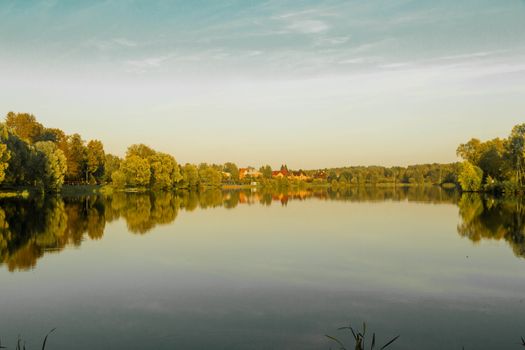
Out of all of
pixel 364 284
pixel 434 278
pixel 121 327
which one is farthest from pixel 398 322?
pixel 121 327

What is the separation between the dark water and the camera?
31.3ft

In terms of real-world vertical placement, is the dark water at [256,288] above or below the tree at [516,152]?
below

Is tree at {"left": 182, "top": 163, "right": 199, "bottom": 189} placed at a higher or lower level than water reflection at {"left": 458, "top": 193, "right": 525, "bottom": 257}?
higher

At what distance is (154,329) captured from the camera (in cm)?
978

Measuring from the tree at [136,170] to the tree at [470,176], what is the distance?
2510 inches

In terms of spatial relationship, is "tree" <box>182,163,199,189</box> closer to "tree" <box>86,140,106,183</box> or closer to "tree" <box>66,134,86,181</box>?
"tree" <box>86,140,106,183</box>

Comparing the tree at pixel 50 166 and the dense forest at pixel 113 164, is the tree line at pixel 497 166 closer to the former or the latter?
the dense forest at pixel 113 164

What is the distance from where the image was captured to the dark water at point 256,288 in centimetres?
954

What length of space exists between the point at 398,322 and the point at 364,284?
3.59m

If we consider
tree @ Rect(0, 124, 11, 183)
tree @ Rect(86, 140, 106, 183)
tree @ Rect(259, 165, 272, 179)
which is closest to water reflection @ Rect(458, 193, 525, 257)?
tree @ Rect(0, 124, 11, 183)

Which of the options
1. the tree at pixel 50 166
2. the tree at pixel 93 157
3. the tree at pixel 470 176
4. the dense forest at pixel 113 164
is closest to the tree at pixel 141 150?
the dense forest at pixel 113 164

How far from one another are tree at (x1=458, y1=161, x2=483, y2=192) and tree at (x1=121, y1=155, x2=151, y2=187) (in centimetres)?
6376

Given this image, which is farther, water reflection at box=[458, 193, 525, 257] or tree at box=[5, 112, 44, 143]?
tree at box=[5, 112, 44, 143]

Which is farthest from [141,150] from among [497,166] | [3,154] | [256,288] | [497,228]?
[256,288]
